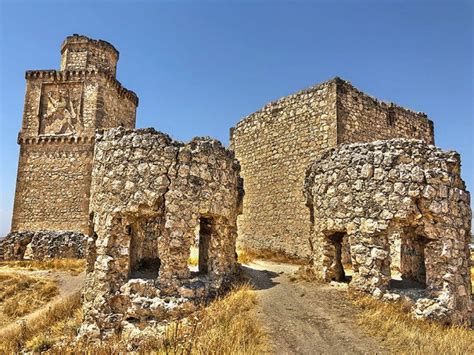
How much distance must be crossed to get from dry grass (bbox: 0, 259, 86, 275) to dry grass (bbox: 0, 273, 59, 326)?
190cm

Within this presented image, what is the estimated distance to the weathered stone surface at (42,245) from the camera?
68.1ft

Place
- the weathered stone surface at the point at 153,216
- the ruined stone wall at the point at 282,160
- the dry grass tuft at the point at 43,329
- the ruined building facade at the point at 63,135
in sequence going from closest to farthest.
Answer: the weathered stone surface at the point at 153,216 → the dry grass tuft at the point at 43,329 → the ruined stone wall at the point at 282,160 → the ruined building facade at the point at 63,135

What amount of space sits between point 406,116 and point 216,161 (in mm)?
12536

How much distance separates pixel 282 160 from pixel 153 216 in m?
9.78

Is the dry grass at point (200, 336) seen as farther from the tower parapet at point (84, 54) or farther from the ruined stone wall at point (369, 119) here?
the tower parapet at point (84, 54)

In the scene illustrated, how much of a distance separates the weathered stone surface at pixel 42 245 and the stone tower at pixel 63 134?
2.26 metres

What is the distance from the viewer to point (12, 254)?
69.8 ft

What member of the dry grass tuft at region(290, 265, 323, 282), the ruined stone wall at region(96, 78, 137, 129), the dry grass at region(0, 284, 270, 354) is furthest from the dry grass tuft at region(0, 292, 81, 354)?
the ruined stone wall at region(96, 78, 137, 129)

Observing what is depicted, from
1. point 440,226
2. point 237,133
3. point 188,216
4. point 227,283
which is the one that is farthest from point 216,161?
point 237,133

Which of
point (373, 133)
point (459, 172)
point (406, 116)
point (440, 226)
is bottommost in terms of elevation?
point (440, 226)

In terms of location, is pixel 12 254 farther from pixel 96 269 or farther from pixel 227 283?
pixel 227 283

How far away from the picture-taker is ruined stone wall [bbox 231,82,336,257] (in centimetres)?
1603

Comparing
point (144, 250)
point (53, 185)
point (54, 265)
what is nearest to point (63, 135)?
point (53, 185)

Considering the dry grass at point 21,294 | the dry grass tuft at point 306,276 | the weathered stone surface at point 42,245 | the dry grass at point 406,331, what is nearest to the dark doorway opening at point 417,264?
the dry grass at point 406,331
